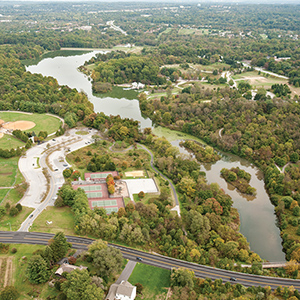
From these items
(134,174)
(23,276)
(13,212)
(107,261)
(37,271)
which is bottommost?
(134,174)

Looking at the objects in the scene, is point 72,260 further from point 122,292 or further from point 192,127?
point 192,127

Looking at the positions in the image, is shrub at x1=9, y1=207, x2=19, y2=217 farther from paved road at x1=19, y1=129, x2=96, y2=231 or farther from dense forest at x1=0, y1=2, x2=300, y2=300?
dense forest at x1=0, y1=2, x2=300, y2=300

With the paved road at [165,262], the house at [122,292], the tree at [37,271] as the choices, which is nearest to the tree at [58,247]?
the tree at [37,271]

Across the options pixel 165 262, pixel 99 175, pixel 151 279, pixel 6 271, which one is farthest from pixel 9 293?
pixel 99 175

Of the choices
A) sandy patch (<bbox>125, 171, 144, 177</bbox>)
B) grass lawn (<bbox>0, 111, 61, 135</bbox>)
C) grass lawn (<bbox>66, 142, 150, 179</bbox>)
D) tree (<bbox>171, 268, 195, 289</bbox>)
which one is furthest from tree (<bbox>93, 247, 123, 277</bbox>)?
grass lawn (<bbox>0, 111, 61, 135</bbox>)

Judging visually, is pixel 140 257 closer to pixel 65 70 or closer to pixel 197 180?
pixel 197 180

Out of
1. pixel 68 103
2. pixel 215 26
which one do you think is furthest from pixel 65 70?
pixel 215 26

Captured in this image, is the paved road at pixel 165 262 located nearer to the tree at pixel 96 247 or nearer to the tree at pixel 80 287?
the tree at pixel 96 247
